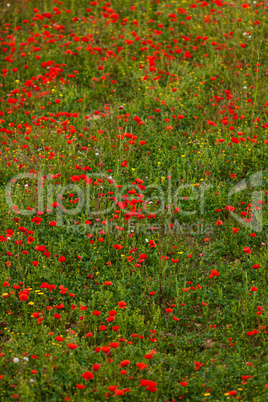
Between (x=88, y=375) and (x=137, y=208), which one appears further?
(x=137, y=208)

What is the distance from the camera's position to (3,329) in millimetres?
4250

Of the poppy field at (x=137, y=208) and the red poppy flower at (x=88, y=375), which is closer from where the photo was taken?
the red poppy flower at (x=88, y=375)

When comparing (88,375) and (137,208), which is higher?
(137,208)

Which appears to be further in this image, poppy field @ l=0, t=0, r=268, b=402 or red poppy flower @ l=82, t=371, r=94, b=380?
poppy field @ l=0, t=0, r=268, b=402

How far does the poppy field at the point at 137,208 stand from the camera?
3799mm

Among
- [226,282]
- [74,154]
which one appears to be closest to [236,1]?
[74,154]

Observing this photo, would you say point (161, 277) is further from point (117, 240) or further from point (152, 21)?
point (152, 21)

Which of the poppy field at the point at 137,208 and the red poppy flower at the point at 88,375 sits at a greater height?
the poppy field at the point at 137,208

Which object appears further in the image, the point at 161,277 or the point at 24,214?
the point at 24,214

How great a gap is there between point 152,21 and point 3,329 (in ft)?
19.5

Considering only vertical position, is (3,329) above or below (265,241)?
below

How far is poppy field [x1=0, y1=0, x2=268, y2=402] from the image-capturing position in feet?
12.5

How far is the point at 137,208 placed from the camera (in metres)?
5.50

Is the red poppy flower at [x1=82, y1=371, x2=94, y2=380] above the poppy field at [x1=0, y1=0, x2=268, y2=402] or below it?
below
